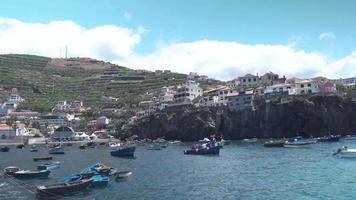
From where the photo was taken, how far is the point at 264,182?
44.9 m

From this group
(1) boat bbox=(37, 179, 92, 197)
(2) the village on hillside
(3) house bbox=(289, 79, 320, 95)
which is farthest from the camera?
(2) the village on hillside

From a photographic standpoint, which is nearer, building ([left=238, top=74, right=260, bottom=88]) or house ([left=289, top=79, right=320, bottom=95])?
house ([left=289, top=79, right=320, bottom=95])

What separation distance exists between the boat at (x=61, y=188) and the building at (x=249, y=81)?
402 feet

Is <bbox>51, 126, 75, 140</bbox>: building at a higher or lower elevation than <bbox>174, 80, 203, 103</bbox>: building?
lower

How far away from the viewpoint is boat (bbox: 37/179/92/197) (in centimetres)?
3906

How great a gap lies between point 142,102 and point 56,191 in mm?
143403

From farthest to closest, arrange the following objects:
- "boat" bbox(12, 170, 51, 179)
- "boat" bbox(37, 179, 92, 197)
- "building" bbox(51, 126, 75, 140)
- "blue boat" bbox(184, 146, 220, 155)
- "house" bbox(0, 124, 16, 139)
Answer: "house" bbox(0, 124, 16, 139), "building" bbox(51, 126, 75, 140), "blue boat" bbox(184, 146, 220, 155), "boat" bbox(12, 170, 51, 179), "boat" bbox(37, 179, 92, 197)

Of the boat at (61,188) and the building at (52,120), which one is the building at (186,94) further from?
the boat at (61,188)

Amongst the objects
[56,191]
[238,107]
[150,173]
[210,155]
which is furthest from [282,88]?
[56,191]

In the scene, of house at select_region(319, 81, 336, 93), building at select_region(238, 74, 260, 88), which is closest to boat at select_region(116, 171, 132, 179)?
house at select_region(319, 81, 336, 93)

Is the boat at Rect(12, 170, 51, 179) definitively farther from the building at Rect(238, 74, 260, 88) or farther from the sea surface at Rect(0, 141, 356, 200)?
the building at Rect(238, 74, 260, 88)

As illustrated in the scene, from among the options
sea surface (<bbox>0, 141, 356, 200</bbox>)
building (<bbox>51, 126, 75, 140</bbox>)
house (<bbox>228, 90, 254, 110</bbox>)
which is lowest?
sea surface (<bbox>0, 141, 356, 200</bbox>)

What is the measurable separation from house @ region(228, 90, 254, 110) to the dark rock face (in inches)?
111

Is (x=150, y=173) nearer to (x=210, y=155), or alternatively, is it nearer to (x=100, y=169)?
(x=100, y=169)
